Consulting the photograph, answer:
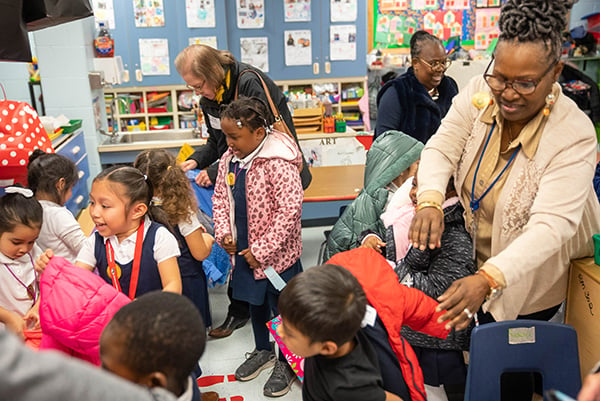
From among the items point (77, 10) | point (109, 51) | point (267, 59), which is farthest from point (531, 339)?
point (267, 59)

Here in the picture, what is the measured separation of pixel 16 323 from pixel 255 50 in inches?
194

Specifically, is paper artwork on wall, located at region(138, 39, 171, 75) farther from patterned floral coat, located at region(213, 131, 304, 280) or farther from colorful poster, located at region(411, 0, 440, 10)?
patterned floral coat, located at region(213, 131, 304, 280)

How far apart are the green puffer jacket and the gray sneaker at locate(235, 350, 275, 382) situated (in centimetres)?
63

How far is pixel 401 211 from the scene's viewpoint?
2135 millimetres

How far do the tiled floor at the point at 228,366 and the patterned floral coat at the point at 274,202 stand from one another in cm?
56

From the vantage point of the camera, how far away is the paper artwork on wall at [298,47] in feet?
20.5

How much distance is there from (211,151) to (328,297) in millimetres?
1967

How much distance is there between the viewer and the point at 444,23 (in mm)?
7578

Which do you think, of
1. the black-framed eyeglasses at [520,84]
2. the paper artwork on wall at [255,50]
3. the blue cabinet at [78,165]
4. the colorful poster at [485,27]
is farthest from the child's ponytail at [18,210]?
the colorful poster at [485,27]

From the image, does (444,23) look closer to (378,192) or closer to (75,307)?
(378,192)

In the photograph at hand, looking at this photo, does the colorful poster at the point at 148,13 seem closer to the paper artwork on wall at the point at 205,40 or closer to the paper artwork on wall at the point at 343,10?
the paper artwork on wall at the point at 205,40

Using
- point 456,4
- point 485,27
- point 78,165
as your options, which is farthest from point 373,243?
point 485,27

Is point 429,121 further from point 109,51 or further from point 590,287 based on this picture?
point 109,51

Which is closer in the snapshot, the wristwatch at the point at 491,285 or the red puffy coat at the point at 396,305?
the wristwatch at the point at 491,285
